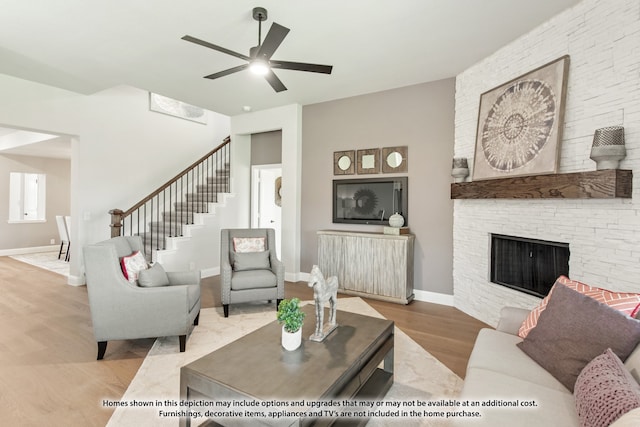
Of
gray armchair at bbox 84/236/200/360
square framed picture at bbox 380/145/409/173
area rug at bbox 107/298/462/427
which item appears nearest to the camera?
area rug at bbox 107/298/462/427

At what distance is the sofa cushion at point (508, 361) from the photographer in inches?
62.0

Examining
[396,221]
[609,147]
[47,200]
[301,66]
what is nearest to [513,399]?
[609,147]

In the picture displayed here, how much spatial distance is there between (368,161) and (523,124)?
2154 millimetres

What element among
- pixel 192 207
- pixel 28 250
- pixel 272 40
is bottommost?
pixel 28 250

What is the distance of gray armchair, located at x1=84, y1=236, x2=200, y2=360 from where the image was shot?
8.66ft

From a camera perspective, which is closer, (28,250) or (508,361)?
(508,361)

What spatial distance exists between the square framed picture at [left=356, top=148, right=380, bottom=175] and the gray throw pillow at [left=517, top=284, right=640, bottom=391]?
326cm

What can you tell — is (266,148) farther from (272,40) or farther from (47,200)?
(47,200)

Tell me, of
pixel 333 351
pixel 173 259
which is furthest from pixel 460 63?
pixel 173 259

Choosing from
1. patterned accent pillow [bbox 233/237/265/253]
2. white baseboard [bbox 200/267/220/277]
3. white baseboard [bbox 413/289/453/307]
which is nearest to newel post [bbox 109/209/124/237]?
white baseboard [bbox 200/267/220/277]

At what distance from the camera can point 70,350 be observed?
9.39 feet

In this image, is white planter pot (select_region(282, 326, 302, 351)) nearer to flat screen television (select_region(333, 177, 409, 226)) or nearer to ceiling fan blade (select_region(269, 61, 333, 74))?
ceiling fan blade (select_region(269, 61, 333, 74))

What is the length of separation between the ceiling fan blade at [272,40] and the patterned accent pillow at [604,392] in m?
2.66

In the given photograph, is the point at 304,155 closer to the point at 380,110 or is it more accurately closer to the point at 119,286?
the point at 380,110
